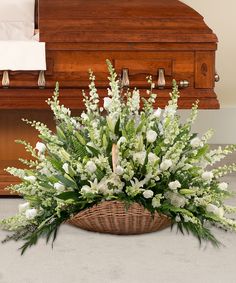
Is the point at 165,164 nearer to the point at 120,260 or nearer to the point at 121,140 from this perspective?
the point at 121,140

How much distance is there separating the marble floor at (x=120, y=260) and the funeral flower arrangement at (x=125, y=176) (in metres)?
0.07

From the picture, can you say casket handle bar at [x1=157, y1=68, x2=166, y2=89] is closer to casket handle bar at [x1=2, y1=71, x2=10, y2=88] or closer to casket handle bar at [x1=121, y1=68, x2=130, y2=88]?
casket handle bar at [x1=121, y1=68, x2=130, y2=88]

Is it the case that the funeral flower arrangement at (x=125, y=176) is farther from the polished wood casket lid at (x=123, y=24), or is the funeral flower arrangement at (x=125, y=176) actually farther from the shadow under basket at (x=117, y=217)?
the polished wood casket lid at (x=123, y=24)

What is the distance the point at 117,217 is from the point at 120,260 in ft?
0.94

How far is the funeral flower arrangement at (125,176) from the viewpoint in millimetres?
2535

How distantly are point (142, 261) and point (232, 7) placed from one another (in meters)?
3.61

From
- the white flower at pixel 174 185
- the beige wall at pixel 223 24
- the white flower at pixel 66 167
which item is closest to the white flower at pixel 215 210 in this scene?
the white flower at pixel 174 185

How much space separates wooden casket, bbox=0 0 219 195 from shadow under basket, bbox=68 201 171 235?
158cm

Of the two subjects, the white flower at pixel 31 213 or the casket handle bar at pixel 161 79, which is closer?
the white flower at pixel 31 213

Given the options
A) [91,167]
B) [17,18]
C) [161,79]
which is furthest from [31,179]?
[17,18]

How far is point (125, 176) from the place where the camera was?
8.34 feet

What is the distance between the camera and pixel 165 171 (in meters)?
2.60

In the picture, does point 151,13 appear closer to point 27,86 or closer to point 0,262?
point 27,86

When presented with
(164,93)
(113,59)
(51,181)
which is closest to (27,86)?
(113,59)
